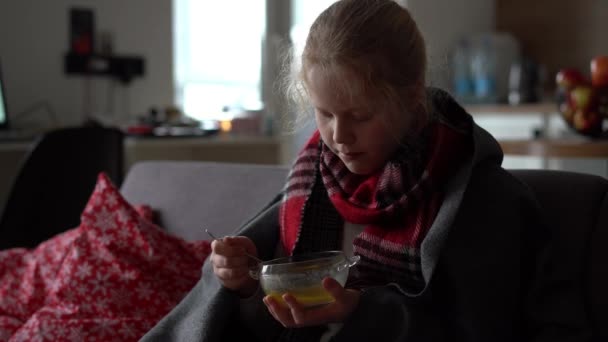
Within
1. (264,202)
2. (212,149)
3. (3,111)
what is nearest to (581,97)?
(264,202)

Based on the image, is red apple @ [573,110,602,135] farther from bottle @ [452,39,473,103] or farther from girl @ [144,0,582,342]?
bottle @ [452,39,473,103]

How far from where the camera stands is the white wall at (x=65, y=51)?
3.54 meters

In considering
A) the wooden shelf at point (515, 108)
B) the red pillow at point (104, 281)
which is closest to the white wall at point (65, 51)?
the wooden shelf at point (515, 108)

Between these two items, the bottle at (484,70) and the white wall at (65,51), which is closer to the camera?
the white wall at (65,51)

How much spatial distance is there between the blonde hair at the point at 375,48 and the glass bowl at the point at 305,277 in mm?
256

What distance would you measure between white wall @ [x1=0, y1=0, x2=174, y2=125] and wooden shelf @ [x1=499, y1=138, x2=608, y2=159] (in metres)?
2.41

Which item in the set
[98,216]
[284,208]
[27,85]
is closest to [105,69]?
[27,85]

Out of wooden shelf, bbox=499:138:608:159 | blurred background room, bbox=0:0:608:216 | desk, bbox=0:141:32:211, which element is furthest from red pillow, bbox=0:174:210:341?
desk, bbox=0:141:32:211

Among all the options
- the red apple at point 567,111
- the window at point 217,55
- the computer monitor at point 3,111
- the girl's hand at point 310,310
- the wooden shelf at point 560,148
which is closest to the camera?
the girl's hand at point 310,310

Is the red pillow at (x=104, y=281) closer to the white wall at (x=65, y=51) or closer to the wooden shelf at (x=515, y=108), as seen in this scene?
the white wall at (x=65, y=51)

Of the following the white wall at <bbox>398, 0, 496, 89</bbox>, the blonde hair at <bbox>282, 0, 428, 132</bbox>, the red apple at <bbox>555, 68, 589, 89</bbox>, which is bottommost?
the red apple at <bbox>555, 68, 589, 89</bbox>

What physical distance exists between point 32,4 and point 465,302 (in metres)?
3.16

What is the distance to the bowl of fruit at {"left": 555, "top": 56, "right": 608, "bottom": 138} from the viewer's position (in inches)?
66.6

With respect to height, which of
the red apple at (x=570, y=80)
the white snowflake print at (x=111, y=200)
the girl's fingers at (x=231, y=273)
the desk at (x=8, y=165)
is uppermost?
the red apple at (x=570, y=80)
